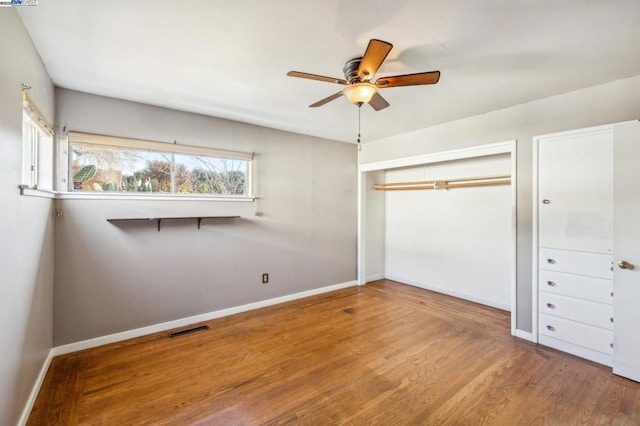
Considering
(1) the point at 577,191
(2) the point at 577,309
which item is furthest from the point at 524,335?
(1) the point at 577,191

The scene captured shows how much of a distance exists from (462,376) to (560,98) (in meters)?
2.77

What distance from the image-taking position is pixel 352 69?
2.12 metres

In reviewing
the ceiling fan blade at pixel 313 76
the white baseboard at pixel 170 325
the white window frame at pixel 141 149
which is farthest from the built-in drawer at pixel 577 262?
the white window frame at pixel 141 149

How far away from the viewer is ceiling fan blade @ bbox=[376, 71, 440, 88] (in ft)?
6.21

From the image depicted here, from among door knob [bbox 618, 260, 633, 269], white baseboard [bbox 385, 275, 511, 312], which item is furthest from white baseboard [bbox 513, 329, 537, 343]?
door knob [bbox 618, 260, 633, 269]

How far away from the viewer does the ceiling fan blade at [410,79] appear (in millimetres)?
1894

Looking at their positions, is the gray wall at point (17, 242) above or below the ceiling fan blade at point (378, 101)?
below

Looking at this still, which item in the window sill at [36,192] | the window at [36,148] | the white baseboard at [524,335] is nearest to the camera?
the window sill at [36,192]

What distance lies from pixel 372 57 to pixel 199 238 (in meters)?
2.77

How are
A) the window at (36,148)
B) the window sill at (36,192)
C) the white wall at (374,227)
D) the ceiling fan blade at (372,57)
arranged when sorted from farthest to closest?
the white wall at (374,227) → the window at (36,148) → the window sill at (36,192) → the ceiling fan blade at (372,57)

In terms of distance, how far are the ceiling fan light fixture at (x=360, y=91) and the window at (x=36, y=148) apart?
2.18 metres

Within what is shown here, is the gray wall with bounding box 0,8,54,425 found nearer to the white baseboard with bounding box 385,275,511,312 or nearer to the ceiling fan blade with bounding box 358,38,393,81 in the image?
the ceiling fan blade with bounding box 358,38,393,81

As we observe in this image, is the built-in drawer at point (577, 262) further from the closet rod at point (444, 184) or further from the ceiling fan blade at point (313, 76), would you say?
the ceiling fan blade at point (313, 76)

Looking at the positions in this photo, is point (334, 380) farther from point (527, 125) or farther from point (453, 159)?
point (527, 125)
